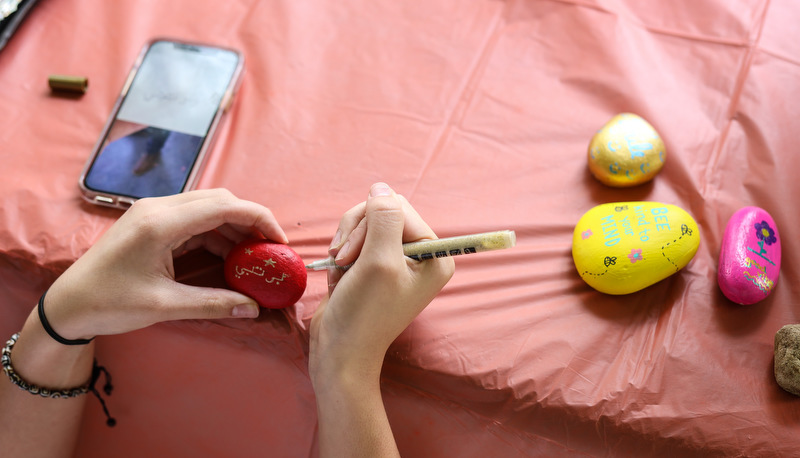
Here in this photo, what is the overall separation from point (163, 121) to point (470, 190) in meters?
0.50

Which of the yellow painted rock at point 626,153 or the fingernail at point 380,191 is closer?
the fingernail at point 380,191

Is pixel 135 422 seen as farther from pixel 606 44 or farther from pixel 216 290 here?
pixel 606 44

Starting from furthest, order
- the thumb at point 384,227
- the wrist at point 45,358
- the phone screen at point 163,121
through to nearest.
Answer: the phone screen at point 163,121 → the wrist at point 45,358 → the thumb at point 384,227

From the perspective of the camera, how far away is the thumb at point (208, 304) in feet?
2.45

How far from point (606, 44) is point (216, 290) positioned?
2.46 ft

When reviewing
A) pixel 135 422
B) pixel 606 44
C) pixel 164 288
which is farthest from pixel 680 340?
pixel 135 422

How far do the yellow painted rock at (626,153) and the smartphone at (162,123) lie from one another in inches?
23.3

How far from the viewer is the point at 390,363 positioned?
0.79m

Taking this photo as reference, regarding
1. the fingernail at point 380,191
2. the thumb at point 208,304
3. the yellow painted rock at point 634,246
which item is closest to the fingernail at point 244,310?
the thumb at point 208,304

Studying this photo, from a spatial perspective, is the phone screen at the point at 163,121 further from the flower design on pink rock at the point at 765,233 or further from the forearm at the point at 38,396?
the flower design on pink rock at the point at 765,233

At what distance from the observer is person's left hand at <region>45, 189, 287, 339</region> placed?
73 centimetres

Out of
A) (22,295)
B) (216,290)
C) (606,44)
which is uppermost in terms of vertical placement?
(606,44)

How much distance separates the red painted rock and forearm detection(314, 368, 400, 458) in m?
0.11

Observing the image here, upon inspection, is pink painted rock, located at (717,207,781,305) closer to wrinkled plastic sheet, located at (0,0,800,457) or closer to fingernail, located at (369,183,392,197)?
wrinkled plastic sheet, located at (0,0,800,457)
